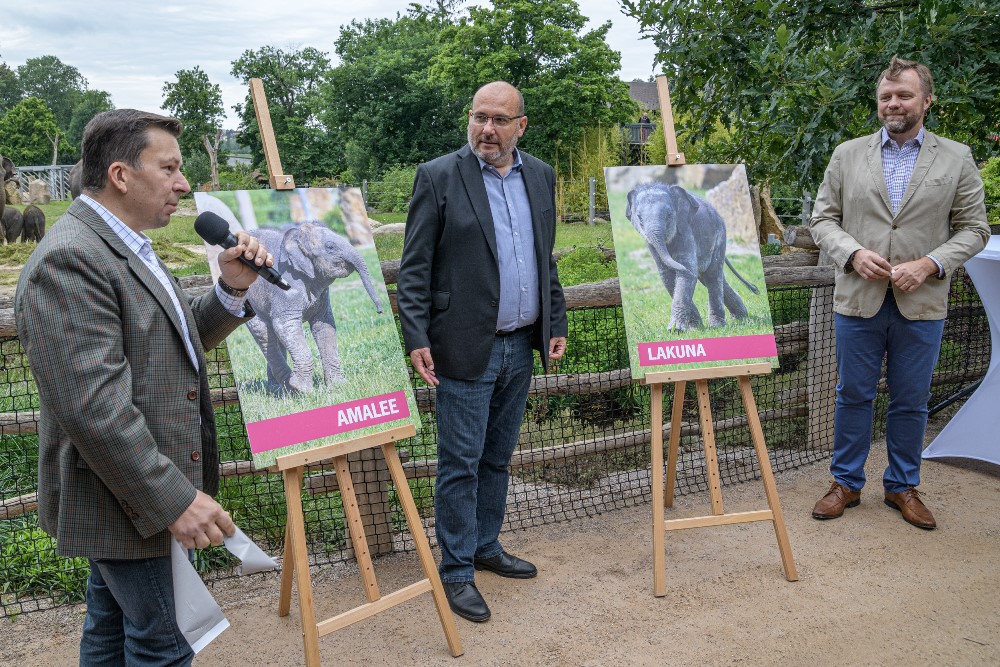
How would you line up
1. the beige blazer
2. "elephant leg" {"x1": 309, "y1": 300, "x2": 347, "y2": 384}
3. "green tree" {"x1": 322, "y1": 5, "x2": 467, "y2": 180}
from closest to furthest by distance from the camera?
"elephant leg" {"x1": 309, "y1": 300, "x2": 347, "y2": 384} < the beige blazer < "green tree" {"x1": 322, "y1": 5, "x2": 467, "y2": 180}

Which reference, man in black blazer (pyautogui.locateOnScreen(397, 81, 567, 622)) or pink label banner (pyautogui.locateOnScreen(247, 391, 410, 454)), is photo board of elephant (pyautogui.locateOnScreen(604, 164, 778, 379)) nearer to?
man in black blazer (pyautogui.locateOnScreen(397, 81, 567, 622))

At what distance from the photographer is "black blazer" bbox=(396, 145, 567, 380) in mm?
2979

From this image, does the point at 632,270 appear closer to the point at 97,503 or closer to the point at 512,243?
the point at 512,243

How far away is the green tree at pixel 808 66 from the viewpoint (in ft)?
13.6

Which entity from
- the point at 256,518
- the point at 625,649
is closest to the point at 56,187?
the point at 256,518

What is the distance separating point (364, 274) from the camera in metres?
2.88

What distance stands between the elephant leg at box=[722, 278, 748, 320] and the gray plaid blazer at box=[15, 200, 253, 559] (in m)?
2.35

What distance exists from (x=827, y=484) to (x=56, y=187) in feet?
102

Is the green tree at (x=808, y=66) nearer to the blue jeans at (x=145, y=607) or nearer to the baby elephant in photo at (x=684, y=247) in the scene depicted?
the baby elephant in photo at (x=684, y=247)

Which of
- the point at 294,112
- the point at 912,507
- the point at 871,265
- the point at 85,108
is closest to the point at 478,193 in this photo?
the point at 871,265

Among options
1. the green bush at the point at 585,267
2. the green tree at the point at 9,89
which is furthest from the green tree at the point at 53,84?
the green bush at the point at 585,267

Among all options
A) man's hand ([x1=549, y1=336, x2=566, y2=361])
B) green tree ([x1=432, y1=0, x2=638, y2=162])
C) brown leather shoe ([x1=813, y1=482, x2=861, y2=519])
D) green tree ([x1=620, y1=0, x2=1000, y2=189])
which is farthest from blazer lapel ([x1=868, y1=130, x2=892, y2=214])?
green tree ([x1=432, y1=0, x2=638, y2=162])

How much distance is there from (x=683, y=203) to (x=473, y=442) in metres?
1.42

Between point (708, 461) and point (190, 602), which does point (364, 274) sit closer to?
point (190, 602)
